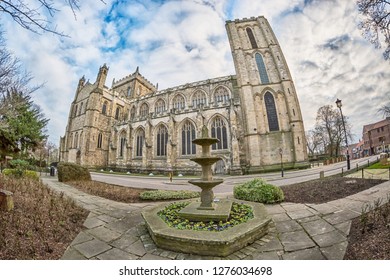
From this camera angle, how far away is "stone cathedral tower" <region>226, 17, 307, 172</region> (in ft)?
63.3

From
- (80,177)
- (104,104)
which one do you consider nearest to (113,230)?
(80,177)

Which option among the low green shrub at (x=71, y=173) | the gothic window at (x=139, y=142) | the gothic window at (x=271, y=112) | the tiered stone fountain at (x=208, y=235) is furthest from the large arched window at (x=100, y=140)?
the tiered stone fountain at (x=208, y=235)

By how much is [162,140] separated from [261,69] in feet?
54.2

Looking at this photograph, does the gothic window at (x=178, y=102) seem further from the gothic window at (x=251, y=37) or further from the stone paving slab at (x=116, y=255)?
the stone paving slab at (x=116, y=255)

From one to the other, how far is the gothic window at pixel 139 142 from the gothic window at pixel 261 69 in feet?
60.5

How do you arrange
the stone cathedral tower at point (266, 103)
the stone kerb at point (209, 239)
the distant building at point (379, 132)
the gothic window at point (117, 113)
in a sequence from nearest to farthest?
the stone kerb at point (209, 239)
the distant building at point (379, 132)
the stone cathedral tower at point (266, 103)
the gothic window at point (117, 113)

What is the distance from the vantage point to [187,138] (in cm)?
2208

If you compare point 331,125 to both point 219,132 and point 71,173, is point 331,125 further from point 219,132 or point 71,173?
point 71,173


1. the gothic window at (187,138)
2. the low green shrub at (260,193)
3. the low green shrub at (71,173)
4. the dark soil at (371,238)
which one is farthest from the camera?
the gothic window at (187,138)

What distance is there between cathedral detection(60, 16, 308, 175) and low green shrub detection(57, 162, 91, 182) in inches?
421

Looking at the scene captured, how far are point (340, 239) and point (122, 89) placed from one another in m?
42.3

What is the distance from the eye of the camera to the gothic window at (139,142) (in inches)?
994

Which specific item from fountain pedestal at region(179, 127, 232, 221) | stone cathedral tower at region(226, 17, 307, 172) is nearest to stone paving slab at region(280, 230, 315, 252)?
fountain pedestal at region(179, 127, 232, 221)

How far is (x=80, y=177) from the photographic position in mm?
11141
